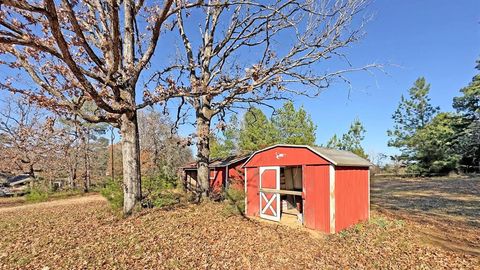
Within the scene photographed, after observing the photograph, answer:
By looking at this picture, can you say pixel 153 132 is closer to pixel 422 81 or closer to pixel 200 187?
pixel 200 187

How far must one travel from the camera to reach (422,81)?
34.4 meters

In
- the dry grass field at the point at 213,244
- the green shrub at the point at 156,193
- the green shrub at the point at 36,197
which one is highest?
the green shrub at the point at 156,193

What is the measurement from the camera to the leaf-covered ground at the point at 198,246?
5.07 m

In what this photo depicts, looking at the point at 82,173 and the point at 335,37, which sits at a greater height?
the point at 335,37

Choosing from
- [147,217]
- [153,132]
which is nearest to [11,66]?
[147,217]

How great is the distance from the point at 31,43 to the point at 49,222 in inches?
208

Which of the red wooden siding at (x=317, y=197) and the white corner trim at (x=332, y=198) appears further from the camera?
the red wooden siding at (x=317, y=197)

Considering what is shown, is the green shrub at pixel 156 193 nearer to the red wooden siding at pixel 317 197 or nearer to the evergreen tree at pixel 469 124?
the red wooden siding at pixel 317 197

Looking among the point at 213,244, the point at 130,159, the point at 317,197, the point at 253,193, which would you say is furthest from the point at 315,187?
the point at 130,159

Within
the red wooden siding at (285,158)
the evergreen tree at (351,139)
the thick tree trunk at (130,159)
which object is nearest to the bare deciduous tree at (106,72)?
the thick tree trunk at (130,159)

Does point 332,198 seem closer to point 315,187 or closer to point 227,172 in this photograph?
point 315,187

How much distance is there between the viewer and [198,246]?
233 inches

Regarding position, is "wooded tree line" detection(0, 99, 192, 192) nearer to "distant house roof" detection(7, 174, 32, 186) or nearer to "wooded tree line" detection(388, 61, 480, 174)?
"distant house roof" detection(7, 174, 32, 186)

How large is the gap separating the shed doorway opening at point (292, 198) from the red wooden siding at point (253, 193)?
1.10 metres
